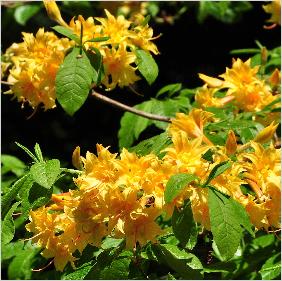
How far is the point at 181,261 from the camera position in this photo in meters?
1.43

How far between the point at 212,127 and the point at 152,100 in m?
0.65

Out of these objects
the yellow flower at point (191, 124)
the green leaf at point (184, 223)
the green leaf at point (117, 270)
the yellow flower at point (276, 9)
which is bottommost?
the green leaf at point (117, 270)

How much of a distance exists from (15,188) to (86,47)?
49cm

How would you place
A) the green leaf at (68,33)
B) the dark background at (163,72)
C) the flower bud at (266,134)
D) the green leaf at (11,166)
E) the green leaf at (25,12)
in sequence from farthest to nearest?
the dark background at (163,72)
the green leaf at (25,12)
the green leaf at (11,166)
the green leaf at (68,33)
the flower bud at (266,134)

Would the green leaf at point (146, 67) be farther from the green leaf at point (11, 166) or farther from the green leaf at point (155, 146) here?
the green leaf at point (11, 166)

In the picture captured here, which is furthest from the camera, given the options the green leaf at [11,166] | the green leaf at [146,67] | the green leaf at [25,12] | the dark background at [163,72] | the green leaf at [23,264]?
the dark background at [163,72]

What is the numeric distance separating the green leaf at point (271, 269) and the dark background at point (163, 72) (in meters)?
3.14

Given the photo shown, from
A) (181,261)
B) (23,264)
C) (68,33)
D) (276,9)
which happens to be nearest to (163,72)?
(276,9)

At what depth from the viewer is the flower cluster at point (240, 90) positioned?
207cm

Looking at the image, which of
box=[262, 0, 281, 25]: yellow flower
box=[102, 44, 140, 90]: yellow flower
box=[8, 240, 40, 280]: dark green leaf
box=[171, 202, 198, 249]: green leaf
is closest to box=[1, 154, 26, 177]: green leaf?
box=[8, 240, 40, 280]: dark green leaf

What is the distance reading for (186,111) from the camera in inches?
86.0

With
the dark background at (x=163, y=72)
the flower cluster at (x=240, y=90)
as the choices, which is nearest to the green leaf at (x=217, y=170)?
the flower cluster at (x=240, y=90)

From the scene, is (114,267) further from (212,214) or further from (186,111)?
(186,111)

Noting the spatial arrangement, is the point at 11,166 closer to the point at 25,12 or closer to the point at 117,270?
the point at 25,12
